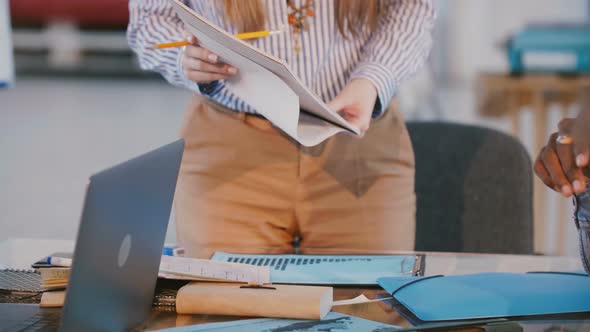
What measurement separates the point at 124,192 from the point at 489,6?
847cm

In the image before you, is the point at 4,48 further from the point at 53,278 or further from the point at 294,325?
the point at 294,325

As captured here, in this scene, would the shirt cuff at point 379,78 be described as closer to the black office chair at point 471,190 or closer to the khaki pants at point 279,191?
the khaki pants at point 279,191

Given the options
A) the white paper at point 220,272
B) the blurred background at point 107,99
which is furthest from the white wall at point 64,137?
the white paper at point 220,272

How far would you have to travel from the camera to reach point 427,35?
64.9 inches

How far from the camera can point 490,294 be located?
1121 mm

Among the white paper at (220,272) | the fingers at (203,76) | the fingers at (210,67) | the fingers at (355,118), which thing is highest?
the fingers at (210,67)

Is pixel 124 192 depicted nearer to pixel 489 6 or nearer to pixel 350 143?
pixel 350 143

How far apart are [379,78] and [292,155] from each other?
8.0 inches

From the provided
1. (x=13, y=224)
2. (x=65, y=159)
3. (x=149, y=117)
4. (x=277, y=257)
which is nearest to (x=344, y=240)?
(x=277, y=257)

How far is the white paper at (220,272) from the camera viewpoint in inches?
45.6

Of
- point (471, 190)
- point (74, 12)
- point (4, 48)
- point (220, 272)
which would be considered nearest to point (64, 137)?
point (74, 12)

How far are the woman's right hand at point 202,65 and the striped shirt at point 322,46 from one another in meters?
0.07

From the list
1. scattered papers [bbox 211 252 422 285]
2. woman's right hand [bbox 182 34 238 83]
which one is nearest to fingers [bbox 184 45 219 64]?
woman's right hand [bbox 182 34 238 83]

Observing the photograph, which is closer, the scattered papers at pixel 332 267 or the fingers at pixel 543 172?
the fingers at pixel 543 172
